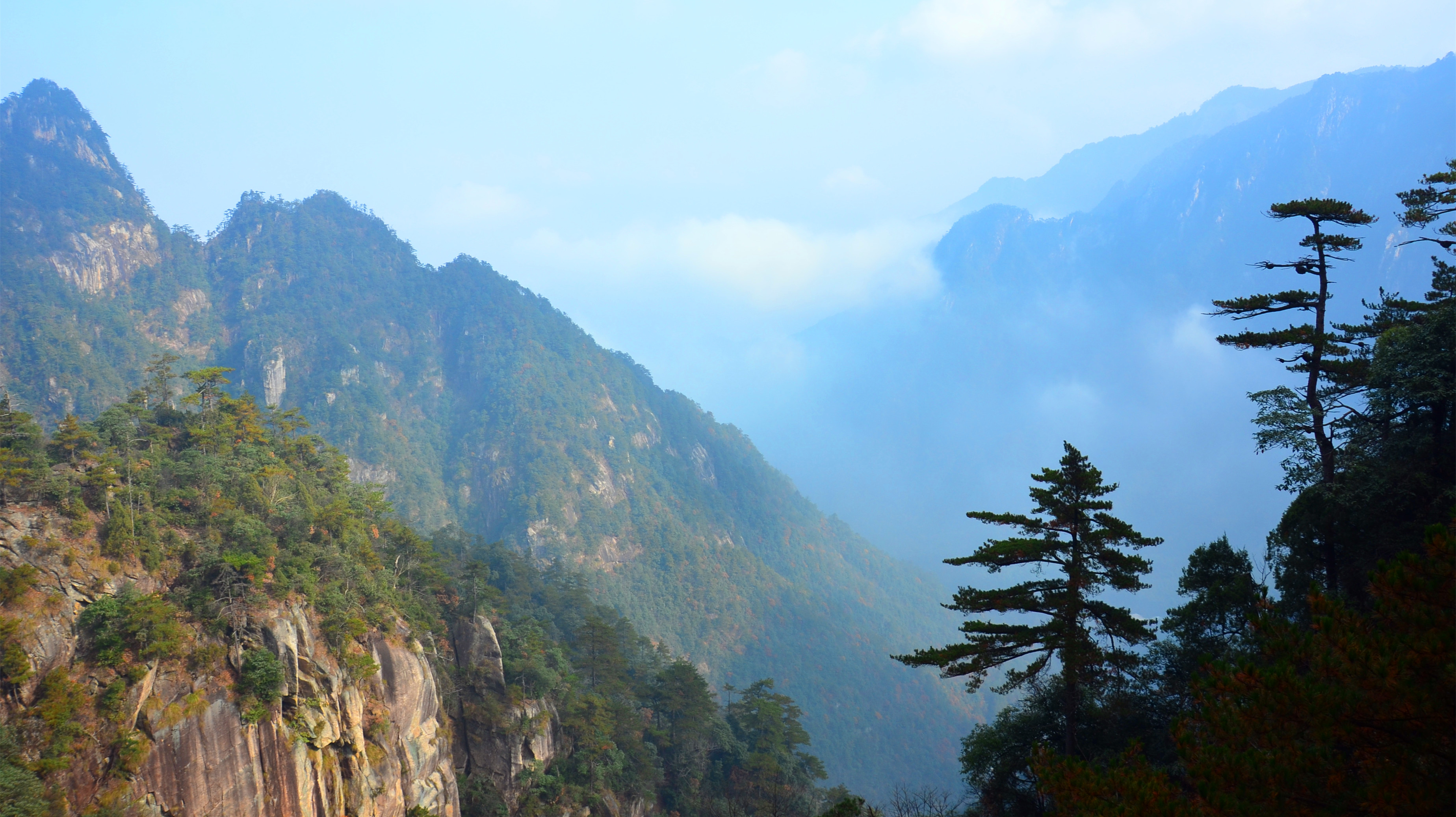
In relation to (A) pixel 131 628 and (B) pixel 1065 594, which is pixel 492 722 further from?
(B) pixel 1065 594

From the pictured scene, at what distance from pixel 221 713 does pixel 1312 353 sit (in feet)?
97.0

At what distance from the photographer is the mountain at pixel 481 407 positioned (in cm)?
8550

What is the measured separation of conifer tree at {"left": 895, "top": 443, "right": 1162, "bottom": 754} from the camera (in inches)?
499

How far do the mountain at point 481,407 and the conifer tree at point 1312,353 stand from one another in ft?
249

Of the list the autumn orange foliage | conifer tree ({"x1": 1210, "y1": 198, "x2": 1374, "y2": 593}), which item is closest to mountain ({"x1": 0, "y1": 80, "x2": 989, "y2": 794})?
conifer tree ({"x1": 1210, "y1": 198, "x2": 1374, "y2": 593})

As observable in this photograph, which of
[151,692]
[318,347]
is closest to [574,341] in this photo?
[318,347]

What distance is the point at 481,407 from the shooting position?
117m

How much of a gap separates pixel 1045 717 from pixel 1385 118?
700 feet

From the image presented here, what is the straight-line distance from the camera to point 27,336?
74250 millimetres

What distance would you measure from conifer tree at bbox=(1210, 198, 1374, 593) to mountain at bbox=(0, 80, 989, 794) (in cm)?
7585

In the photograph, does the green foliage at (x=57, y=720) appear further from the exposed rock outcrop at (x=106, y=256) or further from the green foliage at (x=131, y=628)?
the exposed rock outcrop at (x=106, y=256)

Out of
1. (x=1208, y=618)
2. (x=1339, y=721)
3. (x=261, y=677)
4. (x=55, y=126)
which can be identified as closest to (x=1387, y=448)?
(x=1208, y=618)

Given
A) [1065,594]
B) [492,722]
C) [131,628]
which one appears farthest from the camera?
[492,722]

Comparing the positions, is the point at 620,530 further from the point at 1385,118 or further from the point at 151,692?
the point at 1385,118
